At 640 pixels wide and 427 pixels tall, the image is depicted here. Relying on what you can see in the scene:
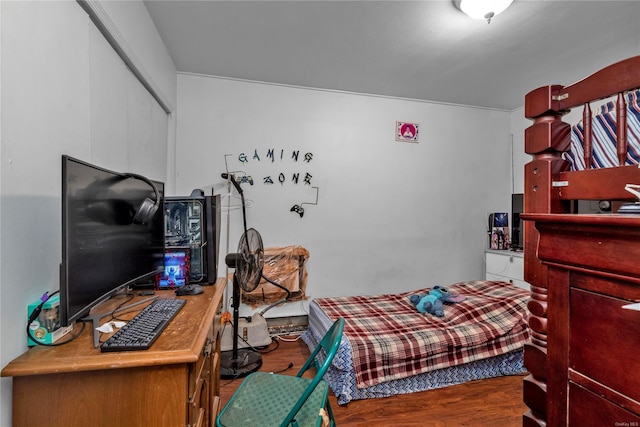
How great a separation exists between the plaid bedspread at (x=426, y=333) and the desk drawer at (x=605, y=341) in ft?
5.06

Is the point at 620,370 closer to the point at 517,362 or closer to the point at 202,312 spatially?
the point at 202,312

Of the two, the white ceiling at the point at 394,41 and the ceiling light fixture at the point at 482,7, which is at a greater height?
the white ceiling at the point at 394,41

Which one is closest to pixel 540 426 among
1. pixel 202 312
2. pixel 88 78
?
pixel 202 312

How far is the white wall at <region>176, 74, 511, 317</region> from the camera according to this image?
3215 millimetres

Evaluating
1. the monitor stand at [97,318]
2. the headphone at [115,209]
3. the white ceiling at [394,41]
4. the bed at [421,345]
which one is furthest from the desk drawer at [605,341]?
the white ceiling at [394,41]

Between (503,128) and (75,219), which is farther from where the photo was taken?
(503,128)

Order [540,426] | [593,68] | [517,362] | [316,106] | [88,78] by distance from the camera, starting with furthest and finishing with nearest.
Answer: [316,106]
[593,68]
[517,362]
[88,78]
[540,426]

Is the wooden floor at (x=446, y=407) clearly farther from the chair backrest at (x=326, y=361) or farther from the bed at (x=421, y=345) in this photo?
the chair backrest at (x=326, y=361)

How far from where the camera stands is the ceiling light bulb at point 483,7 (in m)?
1.89

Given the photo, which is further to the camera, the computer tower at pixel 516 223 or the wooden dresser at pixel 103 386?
the computer tower at pixel 516 223

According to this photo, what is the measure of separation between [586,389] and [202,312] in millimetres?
1255

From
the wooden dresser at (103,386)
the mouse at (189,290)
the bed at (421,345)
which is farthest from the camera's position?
the bed at (421,345)

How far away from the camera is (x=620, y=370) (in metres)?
0.62

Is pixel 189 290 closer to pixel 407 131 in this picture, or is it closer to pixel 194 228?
pixel 194 228
